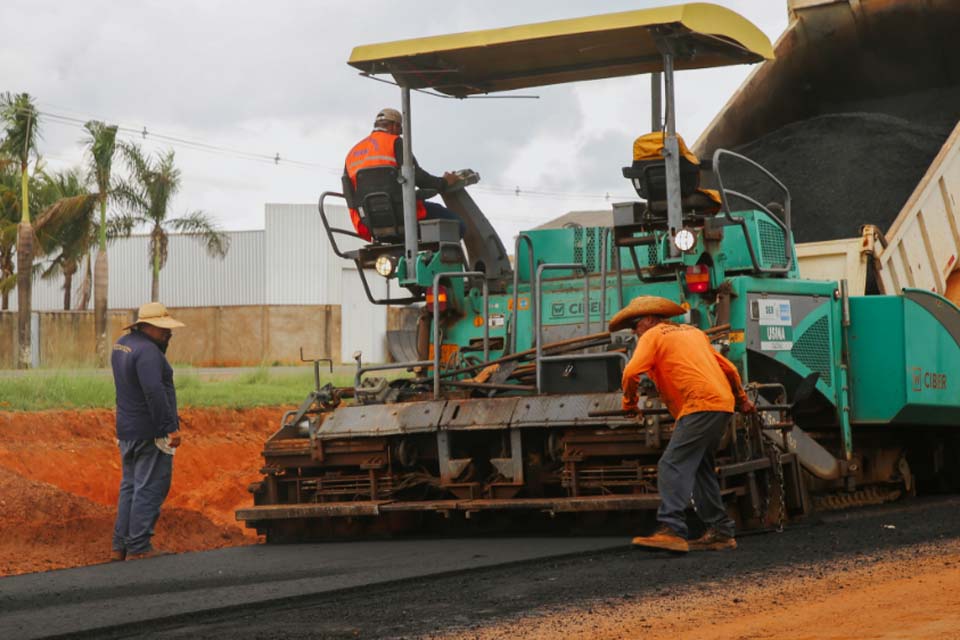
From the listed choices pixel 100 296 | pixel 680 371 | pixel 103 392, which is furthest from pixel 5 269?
pixel 680 371

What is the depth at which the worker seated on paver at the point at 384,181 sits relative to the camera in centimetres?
898

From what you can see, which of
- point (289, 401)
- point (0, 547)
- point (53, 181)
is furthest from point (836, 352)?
point (53, 181)

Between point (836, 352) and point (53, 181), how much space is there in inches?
1038

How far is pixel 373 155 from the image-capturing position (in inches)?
354

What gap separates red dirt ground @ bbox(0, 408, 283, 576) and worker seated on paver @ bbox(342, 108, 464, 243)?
241cm

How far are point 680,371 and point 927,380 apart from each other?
8.41ft

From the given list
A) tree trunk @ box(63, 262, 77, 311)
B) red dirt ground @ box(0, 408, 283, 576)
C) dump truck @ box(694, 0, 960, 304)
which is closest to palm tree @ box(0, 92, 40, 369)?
tree trunk @ box(63, 262, 77, 311)

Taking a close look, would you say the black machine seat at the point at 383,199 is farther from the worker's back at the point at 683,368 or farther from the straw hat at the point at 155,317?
the worker's back at the point at 683,368

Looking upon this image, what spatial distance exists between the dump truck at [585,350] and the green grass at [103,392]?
6467mm

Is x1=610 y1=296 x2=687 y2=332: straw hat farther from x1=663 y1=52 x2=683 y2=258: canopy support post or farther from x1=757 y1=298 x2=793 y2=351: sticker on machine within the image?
x1=757 y1=298 x2=793 y2=351: sticker on machine

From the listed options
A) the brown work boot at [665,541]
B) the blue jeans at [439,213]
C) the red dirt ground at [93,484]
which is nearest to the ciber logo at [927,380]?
the brown work boot at [665,541]

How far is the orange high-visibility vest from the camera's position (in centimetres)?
898

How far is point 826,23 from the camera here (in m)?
11.6

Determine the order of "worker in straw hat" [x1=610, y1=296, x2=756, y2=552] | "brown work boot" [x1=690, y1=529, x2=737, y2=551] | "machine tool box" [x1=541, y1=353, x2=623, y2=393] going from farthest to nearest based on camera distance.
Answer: "machine tool box" [x1=541, y1=353, x2=623, y2=393] → "brown work boot" [x1=690, y1=529, x2=737, y2=551] → "worker in straw hat" [x1=610, y1=296, x2=756, y2=552]
